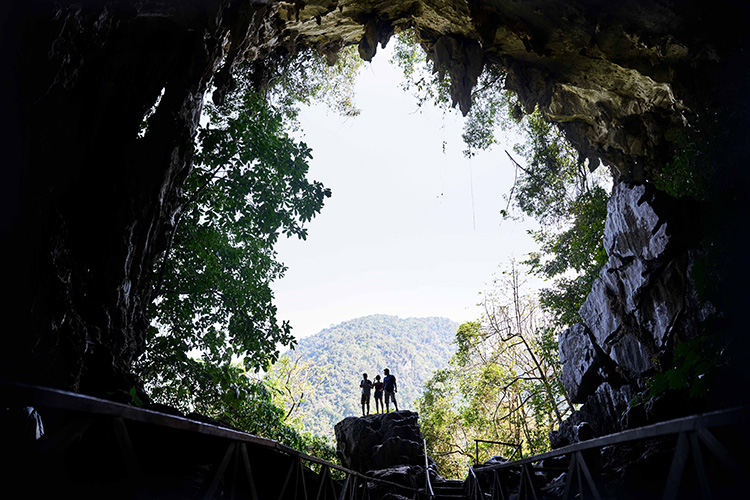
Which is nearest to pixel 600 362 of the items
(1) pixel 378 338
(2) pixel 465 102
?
(2) pixel 465 102

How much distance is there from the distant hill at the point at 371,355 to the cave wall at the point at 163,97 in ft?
193

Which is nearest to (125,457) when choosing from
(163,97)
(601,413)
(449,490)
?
(163,97)

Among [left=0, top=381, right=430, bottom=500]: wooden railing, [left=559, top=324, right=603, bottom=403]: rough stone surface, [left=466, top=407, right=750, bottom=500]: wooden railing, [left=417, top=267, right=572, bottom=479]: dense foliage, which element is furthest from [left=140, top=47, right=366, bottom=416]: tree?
[left=417, top=267, right=572, bottom=479]: dense foliage

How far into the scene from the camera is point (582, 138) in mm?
11062

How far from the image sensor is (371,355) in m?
91.6

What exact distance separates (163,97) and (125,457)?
6.50 meters

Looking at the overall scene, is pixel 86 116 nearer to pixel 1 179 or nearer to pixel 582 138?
pixel 1 179

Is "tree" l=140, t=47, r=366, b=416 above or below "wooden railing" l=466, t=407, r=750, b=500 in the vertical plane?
above

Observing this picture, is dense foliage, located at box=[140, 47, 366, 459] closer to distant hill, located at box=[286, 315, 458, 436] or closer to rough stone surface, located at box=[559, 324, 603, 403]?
rough stone surface, located at box=[559, 324, 603, 403]

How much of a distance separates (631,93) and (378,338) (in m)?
96.5

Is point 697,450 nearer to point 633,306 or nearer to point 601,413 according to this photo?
point 633,306

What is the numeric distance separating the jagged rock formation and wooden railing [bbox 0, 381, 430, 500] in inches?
309

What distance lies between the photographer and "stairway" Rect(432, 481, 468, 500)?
9.17 metres

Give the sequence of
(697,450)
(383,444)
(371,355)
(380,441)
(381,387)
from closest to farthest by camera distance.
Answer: (697,450) → (383,444) → (380,441) → (381,387) → (371,355)
